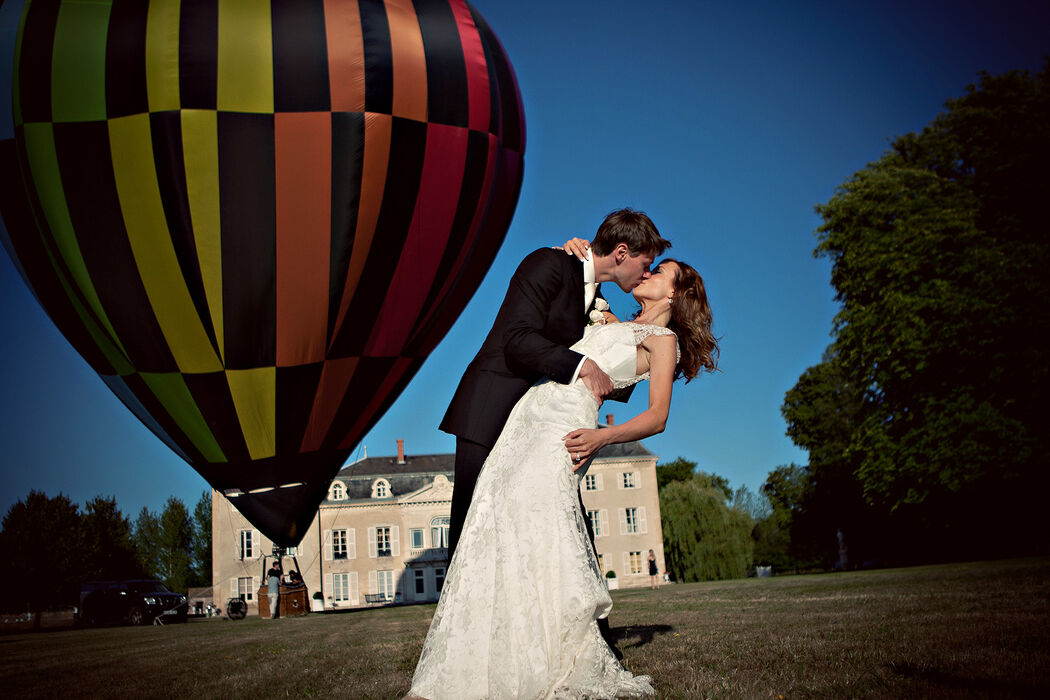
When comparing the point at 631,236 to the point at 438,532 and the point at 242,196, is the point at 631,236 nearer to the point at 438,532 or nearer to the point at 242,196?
the point at 242,196

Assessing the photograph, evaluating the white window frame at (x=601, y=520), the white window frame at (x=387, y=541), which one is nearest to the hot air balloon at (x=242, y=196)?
the white window frame at (x=387, y=541)

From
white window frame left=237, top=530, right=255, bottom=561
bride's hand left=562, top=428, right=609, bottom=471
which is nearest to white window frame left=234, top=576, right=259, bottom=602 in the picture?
white window frame left=237, top=530, right=255, bottom=561

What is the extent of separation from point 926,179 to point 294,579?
22.9 m

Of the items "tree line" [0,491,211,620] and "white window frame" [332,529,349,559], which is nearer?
"tree line" [0,491,211,620]

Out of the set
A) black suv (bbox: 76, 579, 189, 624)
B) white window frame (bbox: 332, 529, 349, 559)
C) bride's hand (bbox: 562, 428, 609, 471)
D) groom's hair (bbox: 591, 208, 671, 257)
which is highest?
groom's hair (bbox: 591, 208, 671, 257)

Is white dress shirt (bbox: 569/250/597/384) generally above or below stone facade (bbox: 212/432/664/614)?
above

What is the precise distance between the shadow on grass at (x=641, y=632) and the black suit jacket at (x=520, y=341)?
2.90m

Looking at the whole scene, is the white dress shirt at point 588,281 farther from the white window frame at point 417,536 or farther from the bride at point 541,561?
the white window frame at point 417,536

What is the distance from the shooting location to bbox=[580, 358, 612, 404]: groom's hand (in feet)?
12.6

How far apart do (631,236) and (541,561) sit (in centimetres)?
176

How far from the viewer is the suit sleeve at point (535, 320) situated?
150 inches

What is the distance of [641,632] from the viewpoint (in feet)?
24.6

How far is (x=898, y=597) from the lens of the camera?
30.8ft

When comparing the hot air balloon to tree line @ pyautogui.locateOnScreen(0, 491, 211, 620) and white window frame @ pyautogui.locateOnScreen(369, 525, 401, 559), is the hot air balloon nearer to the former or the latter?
tree line @ pyautogui.locateOnScreen(0, 491, 211, 620)
